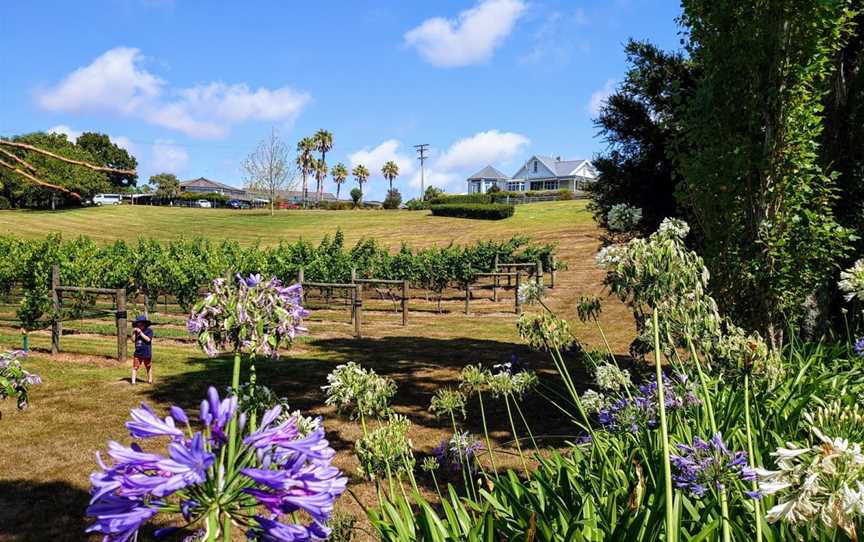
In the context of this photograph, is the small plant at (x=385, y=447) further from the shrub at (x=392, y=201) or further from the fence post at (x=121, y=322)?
the shrub at (x=392, y=201)

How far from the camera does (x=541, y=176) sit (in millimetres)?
106625

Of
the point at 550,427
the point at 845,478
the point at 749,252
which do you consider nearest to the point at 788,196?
the point at 749,252

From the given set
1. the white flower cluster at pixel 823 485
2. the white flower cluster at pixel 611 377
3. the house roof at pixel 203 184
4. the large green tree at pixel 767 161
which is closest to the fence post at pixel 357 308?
the large green tree at pixel 767 161

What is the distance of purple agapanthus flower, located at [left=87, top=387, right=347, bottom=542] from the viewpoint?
4.14 feet

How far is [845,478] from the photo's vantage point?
160cm

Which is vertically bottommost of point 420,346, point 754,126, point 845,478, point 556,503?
point 420,346

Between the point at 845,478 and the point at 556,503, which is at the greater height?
the point at 845,478

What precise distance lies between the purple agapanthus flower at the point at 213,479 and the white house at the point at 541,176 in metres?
97.9

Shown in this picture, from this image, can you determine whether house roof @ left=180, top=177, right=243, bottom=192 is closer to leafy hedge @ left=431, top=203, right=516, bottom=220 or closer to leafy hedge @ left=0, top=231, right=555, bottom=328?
leafy hedge @ left=431, top=203, right=516, bottom=220

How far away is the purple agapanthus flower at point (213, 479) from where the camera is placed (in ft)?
4.14

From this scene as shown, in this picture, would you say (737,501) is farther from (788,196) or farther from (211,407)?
(788,196)

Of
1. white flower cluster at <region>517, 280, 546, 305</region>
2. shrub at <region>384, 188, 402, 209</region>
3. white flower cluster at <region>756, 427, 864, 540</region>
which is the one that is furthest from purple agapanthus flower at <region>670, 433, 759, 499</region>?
shrub at <region>384, 188, 402, 209</region>

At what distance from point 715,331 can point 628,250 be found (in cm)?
81

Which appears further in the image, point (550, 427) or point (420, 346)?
point (420, 346)
